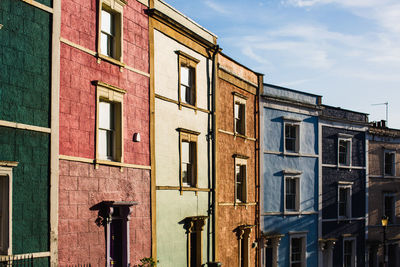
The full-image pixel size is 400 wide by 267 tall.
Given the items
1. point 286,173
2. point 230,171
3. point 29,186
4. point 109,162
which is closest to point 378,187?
point 286,173

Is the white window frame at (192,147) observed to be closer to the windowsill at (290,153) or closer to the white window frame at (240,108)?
the white window frame at (240,108)

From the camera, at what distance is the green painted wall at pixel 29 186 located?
1340cm

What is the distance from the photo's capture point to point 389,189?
125ft

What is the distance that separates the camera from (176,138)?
2152 centimetres

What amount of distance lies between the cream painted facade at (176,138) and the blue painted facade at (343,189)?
39.1 feet

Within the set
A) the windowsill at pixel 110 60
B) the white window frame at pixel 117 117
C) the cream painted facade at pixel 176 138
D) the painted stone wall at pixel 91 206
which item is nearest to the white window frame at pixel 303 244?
the cream painted facade at pixel 176 138

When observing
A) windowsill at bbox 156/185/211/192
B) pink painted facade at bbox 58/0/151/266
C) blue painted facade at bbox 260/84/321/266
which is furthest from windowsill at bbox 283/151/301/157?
pink painted facade at bbox 58/0/151/266

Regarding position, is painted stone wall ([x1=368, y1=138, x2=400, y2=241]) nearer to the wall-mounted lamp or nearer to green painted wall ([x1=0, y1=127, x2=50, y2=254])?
the wall-mounted lamp

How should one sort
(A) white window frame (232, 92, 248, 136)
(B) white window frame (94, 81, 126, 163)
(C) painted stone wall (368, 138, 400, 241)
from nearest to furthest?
1. (B) white window frame (94, 81, 126, 163)
2. (A) white window frame (232, 92, 248, 136)
3. (C) painted stone wall (368, 138, 400, 241)

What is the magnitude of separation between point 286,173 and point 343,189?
6.07 m

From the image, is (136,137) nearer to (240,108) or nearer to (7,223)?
(7,223)

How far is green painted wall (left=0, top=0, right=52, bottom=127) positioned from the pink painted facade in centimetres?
78

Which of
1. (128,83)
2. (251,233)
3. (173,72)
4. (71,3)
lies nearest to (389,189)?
(251,233)

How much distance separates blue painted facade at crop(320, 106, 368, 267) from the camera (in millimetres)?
33469
